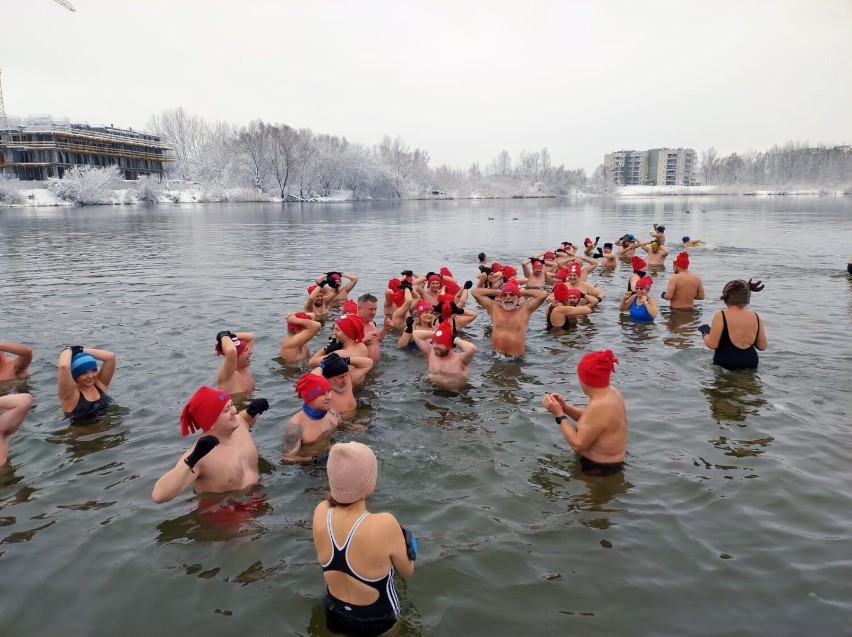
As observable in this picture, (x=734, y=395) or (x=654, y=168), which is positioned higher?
(x=654, y=168)

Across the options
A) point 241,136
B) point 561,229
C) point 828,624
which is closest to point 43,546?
point 828,624

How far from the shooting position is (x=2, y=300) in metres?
14.2

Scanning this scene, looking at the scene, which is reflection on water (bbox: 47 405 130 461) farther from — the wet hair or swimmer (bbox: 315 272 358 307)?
the wet hair

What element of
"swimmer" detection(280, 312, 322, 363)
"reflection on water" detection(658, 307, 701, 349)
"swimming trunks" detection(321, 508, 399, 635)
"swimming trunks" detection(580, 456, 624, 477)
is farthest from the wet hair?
"swimming trunks" detection(321, 508, 399, 635)

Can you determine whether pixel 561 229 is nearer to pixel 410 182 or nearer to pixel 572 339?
pixel 572 339

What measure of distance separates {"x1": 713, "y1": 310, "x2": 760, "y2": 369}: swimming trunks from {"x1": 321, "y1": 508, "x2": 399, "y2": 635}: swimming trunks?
6917 mm

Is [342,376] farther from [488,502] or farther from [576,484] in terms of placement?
[576,484]

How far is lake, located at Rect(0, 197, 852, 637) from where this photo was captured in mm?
3955

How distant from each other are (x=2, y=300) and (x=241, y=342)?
437 inches

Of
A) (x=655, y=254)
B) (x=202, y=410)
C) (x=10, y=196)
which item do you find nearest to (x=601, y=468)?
(x=202, y=410)

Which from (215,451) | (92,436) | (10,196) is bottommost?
(92,436)

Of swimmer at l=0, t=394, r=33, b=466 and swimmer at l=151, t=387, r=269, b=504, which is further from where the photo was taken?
swimmer at l=0, t=394, r=33, b=466

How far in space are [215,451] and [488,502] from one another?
8.53 ft

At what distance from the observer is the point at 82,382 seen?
6.97 meters
